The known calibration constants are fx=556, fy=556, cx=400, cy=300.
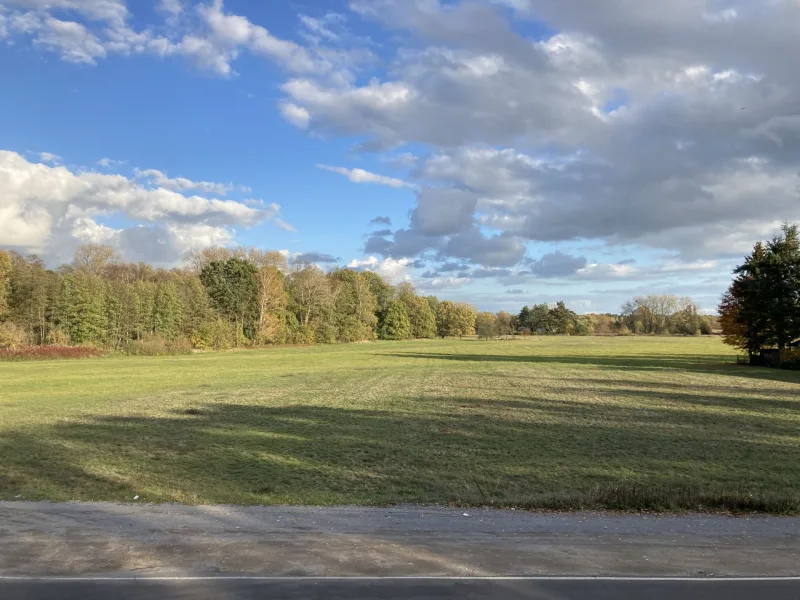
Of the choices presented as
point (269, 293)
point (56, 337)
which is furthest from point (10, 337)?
point (269, 293)

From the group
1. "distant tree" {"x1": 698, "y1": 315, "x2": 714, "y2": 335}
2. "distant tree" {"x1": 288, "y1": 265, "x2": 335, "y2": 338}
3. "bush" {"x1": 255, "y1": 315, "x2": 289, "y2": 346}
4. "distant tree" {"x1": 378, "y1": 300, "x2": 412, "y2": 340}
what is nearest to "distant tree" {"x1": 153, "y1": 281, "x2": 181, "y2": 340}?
"bush" {"x1": 255, "y1": 315, "x2": 289, "y2": 346}

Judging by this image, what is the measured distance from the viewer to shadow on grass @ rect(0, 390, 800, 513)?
8656mm

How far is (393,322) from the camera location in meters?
128

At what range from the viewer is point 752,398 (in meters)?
23.9

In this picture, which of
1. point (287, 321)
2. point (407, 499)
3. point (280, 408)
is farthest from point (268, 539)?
point (287, 321)

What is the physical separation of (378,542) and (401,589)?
51.6 inches

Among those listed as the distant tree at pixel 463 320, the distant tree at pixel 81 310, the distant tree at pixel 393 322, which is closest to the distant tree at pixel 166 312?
the distant tree at pixel 81 310

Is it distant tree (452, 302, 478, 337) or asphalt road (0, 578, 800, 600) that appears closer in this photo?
asphalt road (0, 578, 800, 600)

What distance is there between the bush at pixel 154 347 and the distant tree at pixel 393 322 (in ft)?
204

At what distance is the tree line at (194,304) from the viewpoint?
217 ft

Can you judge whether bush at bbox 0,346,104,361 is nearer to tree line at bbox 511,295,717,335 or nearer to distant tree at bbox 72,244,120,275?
distant tree at bbox 72,244,120,275

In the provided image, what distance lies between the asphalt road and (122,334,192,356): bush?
217ft

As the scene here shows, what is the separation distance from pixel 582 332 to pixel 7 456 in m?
178

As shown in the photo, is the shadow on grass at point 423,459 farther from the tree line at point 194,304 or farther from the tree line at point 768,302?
the tree line at point 194,304
